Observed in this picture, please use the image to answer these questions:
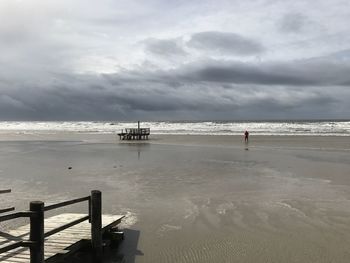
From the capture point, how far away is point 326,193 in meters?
13.2

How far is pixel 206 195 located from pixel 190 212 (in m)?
2.20

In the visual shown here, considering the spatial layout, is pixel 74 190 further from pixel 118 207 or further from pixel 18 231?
pixel 18 231

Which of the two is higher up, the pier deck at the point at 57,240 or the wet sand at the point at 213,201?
the pier deck at the point at 57,240

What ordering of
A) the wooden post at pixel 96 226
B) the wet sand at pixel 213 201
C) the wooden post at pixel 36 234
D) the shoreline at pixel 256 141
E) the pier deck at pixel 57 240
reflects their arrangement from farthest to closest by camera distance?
the shoreline at pixel 256 141 → the wet sand at pixel 213 201 → the wooden post at pixel 96 226 → the pier deck at pixel 57 240 → the wooden post at pixel 36 234

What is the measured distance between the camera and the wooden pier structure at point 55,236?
19.5 ft

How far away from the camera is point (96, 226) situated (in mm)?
7500

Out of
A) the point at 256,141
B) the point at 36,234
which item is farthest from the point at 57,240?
the point at 256,141

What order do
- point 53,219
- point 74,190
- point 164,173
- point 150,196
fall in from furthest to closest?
point 164,173
point 74,190
point 150,196
point 53,219

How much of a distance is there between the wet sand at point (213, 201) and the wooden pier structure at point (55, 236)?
0.54 m

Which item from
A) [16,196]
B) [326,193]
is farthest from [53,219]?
[326,193]

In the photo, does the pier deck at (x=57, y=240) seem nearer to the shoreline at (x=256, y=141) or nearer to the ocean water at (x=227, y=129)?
the shoreline at (x=256, y=141)

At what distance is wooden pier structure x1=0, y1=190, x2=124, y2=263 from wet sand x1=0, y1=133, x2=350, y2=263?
1.78 feet

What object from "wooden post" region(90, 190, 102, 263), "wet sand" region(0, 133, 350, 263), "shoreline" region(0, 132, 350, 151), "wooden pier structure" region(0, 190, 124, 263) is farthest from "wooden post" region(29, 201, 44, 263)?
"shoreline" region(0, 132, 350, 151)

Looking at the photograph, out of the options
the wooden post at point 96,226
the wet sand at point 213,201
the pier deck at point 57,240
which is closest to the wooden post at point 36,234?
the pier deck at point 57,240
